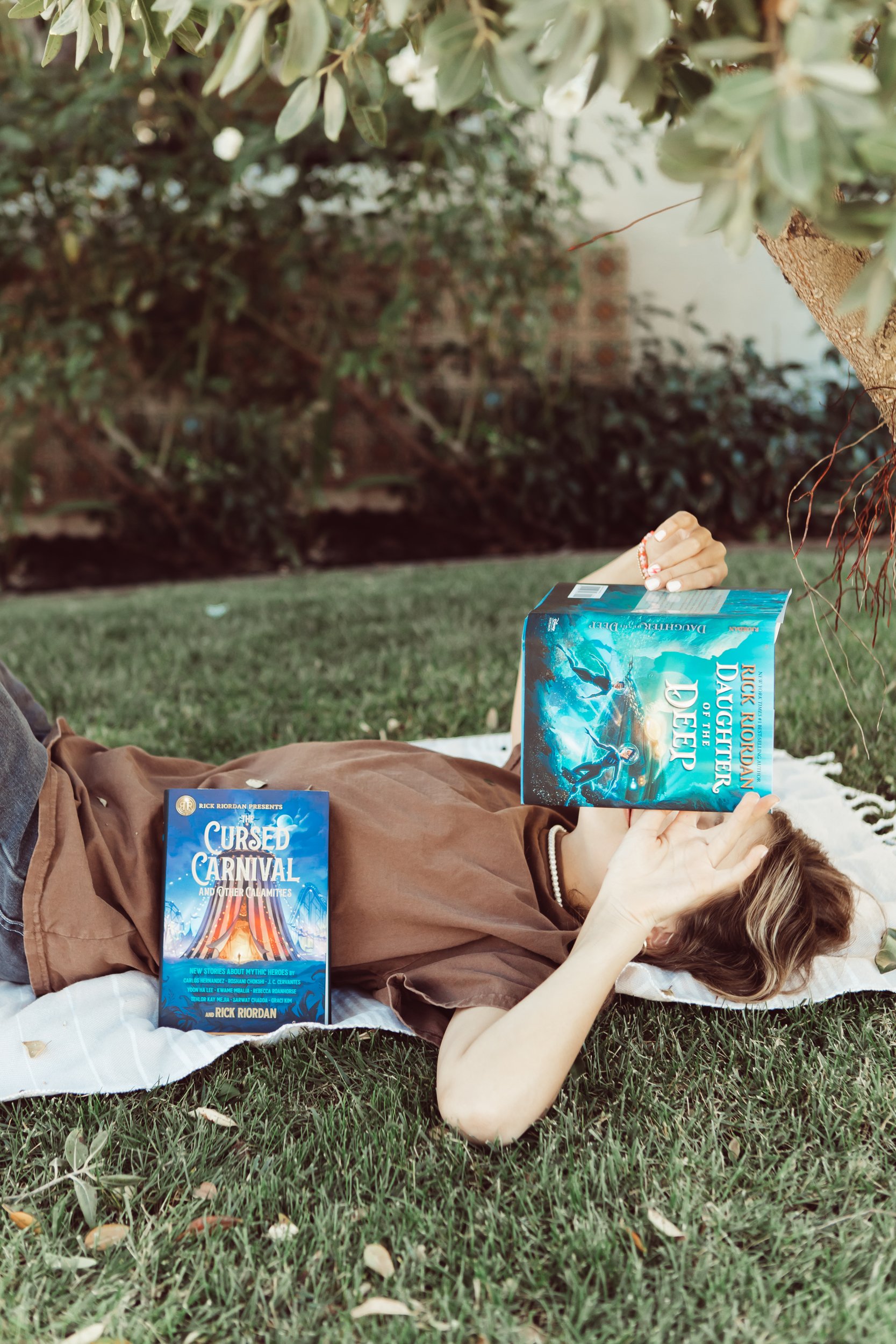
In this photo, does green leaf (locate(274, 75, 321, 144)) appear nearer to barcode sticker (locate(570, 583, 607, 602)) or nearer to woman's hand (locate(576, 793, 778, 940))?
barcode sticker (locate(570, 583, 607, 602))

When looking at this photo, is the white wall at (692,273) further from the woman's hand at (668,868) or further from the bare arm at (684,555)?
the woman's hand at (668,868)

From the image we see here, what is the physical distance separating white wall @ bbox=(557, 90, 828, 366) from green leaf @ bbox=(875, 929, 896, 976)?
5.64m

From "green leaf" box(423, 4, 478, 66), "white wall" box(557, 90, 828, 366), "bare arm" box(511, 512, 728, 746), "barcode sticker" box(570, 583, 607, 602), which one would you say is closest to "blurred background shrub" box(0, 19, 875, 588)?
"white wall" box(557, 90, 828, 366)

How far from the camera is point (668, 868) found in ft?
5.03

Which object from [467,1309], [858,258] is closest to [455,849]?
[467,1309]

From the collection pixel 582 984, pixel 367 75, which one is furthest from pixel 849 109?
pixel 582 984

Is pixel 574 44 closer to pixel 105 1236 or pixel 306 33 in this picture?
pixel 306 33

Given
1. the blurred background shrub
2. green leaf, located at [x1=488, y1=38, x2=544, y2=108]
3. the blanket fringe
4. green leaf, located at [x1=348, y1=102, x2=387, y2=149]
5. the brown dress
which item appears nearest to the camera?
green leaf, located at [x1=488, y1=38, x2=544, y2=108]

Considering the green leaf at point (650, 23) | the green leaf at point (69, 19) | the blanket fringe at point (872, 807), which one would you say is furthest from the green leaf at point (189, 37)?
the blanket fringe at point (872, 807)

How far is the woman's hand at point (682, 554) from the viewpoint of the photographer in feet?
5.90

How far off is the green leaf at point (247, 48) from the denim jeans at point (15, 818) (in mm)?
1105

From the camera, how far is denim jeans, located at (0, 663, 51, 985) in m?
1.67

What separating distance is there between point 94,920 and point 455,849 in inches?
22.2

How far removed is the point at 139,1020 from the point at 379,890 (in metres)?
0.41
